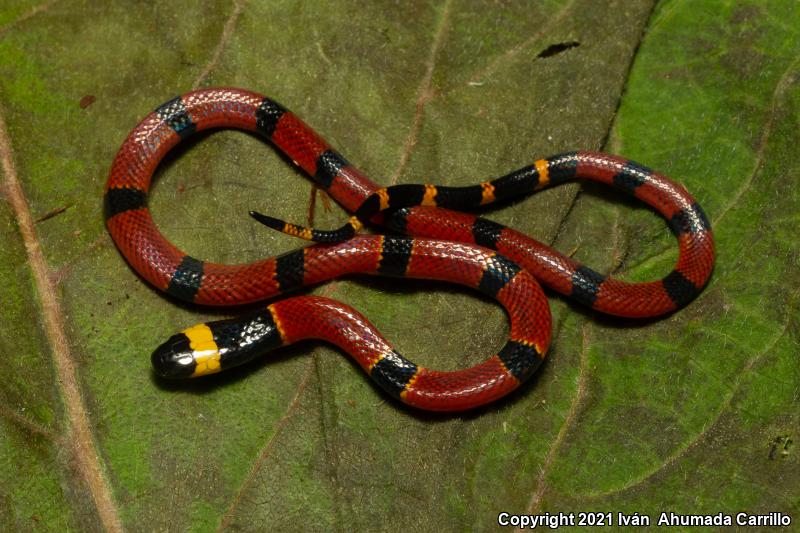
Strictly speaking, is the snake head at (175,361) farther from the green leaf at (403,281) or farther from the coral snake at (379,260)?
the green leaf at (403,281)

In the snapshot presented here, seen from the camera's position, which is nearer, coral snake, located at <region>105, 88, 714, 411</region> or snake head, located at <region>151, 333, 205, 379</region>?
snake head, located at <region>151, 333, 205, 379</region>

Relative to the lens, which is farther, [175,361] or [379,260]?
[379,260]

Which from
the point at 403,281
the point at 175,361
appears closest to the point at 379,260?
the point at 403,281

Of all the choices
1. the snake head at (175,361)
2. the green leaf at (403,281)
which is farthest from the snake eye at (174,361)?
the green leaf at (403,281)

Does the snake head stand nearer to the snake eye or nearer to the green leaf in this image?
the snake eye

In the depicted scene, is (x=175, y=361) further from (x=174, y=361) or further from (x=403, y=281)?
(x=403, y=281)

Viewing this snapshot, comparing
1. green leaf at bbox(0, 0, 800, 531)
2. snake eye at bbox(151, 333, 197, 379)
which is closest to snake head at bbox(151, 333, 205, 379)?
snake eye at bbox(151, 333, 197, 379)
